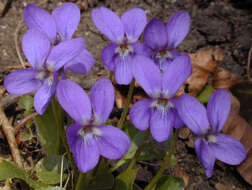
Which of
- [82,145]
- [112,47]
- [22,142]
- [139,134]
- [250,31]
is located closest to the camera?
[82,145]

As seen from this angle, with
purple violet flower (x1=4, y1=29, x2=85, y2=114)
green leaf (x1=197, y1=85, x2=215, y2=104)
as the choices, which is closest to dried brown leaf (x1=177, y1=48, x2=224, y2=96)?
green leaf (x1=197, y1=85, x2=215, y2=104)

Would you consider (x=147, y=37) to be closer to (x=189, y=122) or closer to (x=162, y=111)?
(x=162, y=111)

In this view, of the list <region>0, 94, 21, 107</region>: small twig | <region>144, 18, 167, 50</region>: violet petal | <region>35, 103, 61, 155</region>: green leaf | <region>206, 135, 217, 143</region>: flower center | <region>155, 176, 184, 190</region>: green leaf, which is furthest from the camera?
<region>0, 94, 21, 107</region>: small twig

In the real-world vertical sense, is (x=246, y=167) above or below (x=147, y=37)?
below

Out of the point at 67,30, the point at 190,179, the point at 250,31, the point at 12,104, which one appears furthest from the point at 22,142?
the point at 250,31

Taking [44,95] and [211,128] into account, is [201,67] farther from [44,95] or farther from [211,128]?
[44,95]

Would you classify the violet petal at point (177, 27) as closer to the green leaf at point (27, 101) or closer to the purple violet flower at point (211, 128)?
the purple violet flower at point (211, 128)

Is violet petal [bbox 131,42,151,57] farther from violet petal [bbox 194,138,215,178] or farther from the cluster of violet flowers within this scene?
violet petal [bbox 194,138,215,178]
